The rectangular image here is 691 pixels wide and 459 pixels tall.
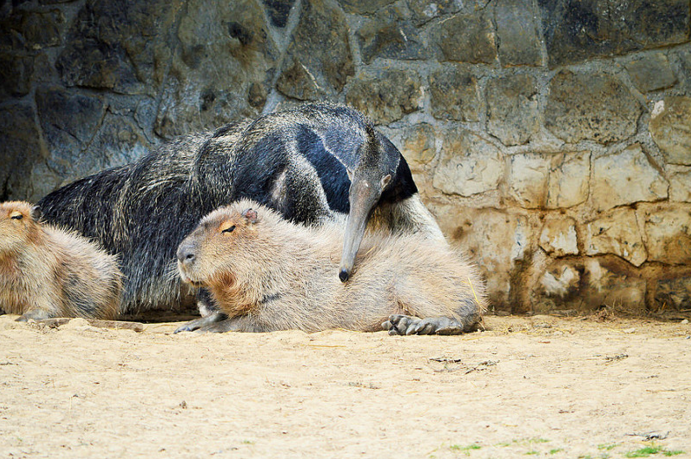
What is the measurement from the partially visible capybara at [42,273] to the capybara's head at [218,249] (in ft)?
3.54

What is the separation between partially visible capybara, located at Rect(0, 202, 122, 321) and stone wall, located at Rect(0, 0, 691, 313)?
1921 millimetres

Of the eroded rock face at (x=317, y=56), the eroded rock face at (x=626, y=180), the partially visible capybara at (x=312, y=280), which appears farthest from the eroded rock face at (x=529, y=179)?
the partially visible capybara at (x=312, y=280)

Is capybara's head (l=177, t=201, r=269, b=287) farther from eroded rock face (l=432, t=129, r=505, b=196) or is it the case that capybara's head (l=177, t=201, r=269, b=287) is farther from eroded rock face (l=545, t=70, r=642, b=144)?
eroded rock face (l=545, t=70, r=642, b=144)

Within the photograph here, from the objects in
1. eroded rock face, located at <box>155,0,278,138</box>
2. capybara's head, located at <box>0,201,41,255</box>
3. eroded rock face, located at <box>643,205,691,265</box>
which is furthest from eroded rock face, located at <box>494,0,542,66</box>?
capybara's head, located at <box>0,201,41,255</box>

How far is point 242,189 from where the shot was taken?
5.55 meters

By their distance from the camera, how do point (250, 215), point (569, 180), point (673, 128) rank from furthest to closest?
point (569, 180) → point (673, 128) → point (250, 215)

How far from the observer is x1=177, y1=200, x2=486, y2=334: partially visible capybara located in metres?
4.54

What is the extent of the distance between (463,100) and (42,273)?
361 centimetres

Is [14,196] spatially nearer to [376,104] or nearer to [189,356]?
[376,104]

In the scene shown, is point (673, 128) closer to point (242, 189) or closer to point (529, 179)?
point (529, 179)

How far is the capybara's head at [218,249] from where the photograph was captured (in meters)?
4.64

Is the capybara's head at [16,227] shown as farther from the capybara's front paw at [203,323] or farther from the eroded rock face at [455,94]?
the eroded rock face at [455,94]

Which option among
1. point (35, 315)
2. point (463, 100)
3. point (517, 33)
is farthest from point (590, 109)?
point (35, 315)

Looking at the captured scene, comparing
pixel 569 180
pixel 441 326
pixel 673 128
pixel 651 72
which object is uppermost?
pixel 651 72
